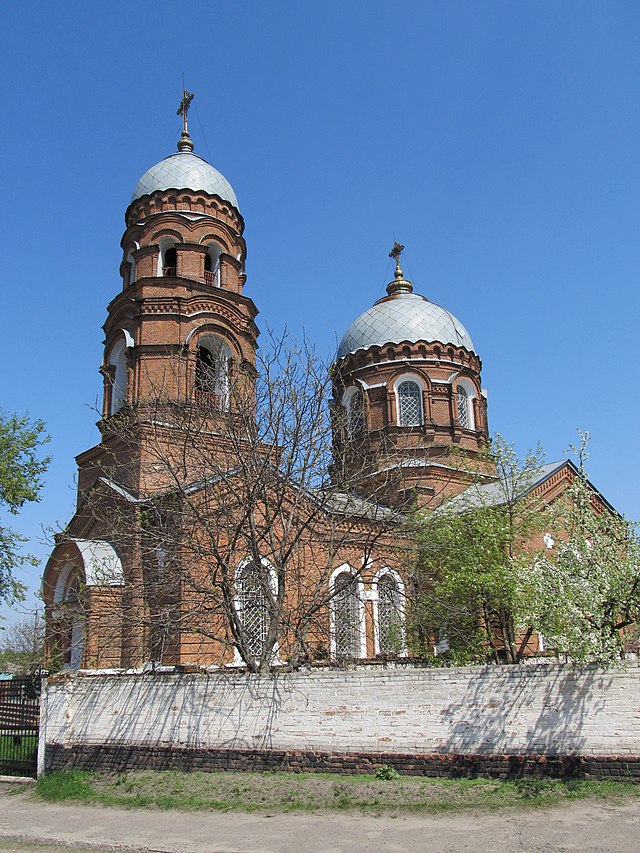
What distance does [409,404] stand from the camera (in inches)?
934

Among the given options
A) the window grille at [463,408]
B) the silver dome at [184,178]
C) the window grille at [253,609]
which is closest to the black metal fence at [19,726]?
the window grille at [253,609]

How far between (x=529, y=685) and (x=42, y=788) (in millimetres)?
6664

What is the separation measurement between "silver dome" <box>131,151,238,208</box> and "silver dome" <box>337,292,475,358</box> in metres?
6.64

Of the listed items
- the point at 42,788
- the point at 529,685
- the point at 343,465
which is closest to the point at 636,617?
the point at 529,685

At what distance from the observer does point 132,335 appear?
59.2 feet

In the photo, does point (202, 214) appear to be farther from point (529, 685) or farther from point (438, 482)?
point (529, 685)

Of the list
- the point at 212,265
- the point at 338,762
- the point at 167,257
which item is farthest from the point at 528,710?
the point at 167,257

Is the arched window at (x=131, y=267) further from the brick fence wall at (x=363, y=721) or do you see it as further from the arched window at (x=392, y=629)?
the brick fence wall at (x=363, y=721)

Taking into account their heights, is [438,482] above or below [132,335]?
below

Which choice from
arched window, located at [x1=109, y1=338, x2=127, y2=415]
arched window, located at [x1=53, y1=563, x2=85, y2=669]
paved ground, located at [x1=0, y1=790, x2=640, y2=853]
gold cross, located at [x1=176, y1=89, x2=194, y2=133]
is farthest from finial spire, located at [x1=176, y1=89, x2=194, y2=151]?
paved ground, located at [x1=0, y1=790, x2=640, y2=853]

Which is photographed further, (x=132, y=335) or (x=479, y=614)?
(x=132, y=335)

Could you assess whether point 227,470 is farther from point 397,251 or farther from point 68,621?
point 397,251

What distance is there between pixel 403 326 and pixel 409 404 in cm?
278

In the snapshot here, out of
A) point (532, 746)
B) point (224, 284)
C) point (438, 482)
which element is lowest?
point (532, 746)
